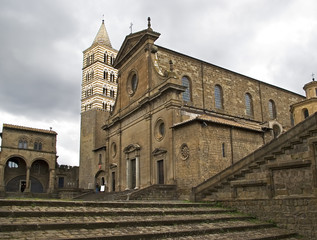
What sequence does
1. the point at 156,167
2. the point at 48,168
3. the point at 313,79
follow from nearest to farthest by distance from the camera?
the point at 156,167, the point at 313,79, the point at 48,168

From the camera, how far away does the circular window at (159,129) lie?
80.3ft

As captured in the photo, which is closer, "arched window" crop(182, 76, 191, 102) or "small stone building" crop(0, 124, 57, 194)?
"arched window" crop(182, 76, 191, 102)

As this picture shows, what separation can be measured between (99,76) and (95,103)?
4.97 meters

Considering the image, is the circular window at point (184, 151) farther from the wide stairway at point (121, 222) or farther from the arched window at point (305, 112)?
the arched window at point (305, 112)

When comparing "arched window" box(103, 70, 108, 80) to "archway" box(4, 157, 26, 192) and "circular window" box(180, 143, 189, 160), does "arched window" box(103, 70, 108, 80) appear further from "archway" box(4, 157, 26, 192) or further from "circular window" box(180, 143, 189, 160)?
"circular window" box(180, 143, 189, 160)

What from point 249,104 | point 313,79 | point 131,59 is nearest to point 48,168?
point 131,59

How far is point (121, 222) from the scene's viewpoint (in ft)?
31.3

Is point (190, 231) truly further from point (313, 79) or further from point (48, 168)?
point (48, 168)

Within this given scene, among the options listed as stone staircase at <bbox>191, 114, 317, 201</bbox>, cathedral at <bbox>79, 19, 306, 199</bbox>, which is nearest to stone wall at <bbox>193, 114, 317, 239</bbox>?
stone staircase at <bbox>191, 114, 317, 201</bbox>

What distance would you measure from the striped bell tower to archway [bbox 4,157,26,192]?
11894mm

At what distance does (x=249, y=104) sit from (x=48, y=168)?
2774 centimetres

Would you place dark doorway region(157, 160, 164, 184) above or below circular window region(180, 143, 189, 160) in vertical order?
below

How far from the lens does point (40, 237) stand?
7.52m

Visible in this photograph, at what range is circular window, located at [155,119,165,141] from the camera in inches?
964
